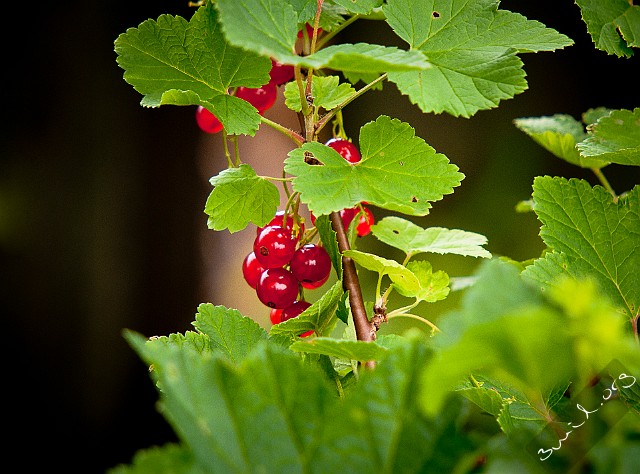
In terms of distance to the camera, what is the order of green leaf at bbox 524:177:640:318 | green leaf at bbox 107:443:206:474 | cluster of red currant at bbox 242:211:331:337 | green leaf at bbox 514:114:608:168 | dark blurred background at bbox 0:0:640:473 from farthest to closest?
dark blurred background at bbox 0:0:640:473
green leaf at bbox 514:114:608:168
cluster of red currant at bbox 242:211:331:337
green leaf at bbox 524:177:640:318
green leaf at bbox 107:443:206:474

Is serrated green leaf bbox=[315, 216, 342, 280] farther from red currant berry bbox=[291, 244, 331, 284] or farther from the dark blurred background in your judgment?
the dark blurred background

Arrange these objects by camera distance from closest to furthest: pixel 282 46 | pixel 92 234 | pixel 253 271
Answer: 1. pixel 282 46
2. pixel 253 271
3. pixel 92 234

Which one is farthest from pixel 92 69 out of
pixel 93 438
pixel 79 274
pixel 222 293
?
pixel 93 438

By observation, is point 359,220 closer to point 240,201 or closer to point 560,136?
point 240,201

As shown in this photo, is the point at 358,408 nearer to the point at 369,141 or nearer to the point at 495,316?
the point at 495,316

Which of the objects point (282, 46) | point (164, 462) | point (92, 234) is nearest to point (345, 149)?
point (282, 46)

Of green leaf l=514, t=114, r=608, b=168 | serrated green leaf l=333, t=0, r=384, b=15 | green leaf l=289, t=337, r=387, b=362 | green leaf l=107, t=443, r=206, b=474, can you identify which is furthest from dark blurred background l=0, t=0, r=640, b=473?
green leaf l=107, t=443, r=206, b=474
